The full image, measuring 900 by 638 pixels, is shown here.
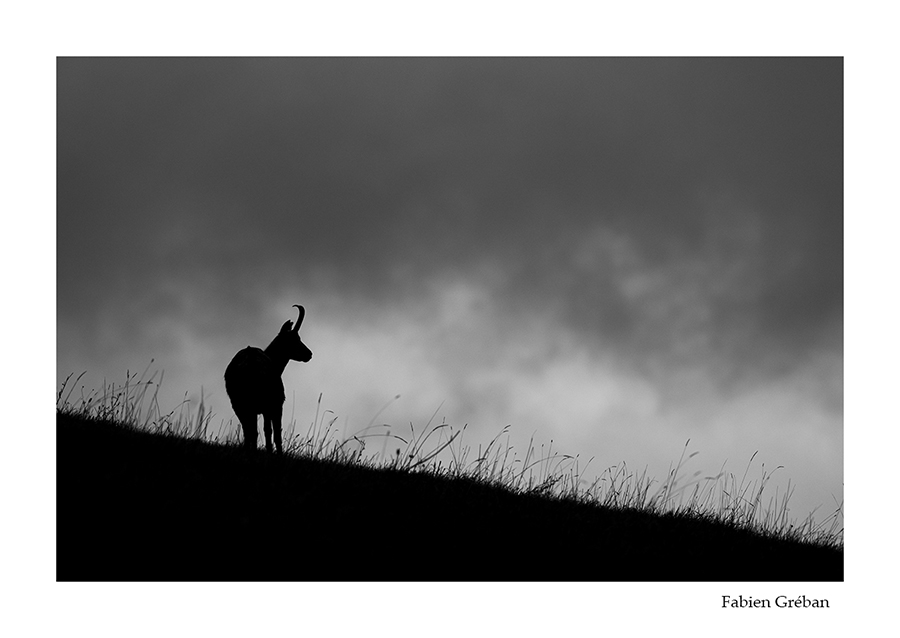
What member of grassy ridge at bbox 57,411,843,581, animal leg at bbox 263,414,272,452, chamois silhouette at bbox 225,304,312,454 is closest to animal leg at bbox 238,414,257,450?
chamois silhouette at bbox 225,304,312,454

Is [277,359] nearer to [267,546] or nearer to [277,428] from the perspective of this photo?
[277,428]

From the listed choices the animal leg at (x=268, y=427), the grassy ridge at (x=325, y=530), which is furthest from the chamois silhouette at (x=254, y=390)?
the grassy ridge at (x=325, y=530)

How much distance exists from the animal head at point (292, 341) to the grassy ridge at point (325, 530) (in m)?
3.34

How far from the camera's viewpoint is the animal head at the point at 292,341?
1060 centimetres

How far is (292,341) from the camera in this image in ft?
35.1

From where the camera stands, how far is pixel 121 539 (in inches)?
174

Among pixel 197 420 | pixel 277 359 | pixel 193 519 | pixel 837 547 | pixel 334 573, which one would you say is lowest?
pixel 837 547

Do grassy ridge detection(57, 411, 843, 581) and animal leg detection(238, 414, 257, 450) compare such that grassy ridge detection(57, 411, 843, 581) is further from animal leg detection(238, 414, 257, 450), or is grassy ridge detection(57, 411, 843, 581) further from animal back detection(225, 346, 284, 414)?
animal back detection(225, 346, 284, 414)

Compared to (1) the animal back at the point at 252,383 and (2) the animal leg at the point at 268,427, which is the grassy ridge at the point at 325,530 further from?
(1) the animal back at the point at 252,383

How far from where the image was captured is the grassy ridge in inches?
176

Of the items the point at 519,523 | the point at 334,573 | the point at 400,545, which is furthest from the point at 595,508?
the point at 334,573

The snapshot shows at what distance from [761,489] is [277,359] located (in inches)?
303

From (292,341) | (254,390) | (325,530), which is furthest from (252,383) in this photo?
(325,530)

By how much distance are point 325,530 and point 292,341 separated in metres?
6.09
